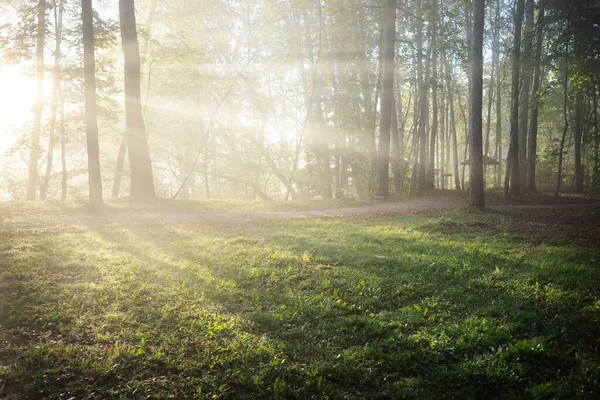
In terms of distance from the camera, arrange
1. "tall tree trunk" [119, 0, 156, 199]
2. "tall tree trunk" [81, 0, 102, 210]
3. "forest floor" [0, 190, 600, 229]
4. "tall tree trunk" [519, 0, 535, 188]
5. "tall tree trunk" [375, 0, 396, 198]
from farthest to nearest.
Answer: "tall tree trunk" [375, 0, 396, 198] < "tall tree trunk" [519, 0, 535, 188] < "tall tree trunk" [119, 0, 156, 199] < "tall tree trunk" [81, 0, 102, 210] < "forest floor" [0, 190, 600, 229]

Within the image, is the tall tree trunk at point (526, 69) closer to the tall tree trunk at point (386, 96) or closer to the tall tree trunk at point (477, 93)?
the tall tree trunk at point (477, 93)

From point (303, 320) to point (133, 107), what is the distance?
47.8 ft

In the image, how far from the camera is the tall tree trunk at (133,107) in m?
16.1

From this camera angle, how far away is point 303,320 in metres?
5.11

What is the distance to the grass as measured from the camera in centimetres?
383

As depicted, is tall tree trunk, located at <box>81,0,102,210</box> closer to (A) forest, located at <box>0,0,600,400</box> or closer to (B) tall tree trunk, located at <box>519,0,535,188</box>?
(A) forest, located at <box>0,0,600,400</box>

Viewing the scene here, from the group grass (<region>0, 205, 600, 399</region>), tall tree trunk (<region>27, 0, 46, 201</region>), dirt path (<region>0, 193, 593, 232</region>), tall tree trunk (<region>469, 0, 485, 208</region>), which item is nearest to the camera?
grass (<region>0, 205, 600, 399</region>)

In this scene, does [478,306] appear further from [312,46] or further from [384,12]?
[312,46]

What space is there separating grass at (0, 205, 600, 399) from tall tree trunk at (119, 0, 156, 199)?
8538 mm

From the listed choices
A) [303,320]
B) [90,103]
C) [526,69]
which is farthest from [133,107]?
[526,69]

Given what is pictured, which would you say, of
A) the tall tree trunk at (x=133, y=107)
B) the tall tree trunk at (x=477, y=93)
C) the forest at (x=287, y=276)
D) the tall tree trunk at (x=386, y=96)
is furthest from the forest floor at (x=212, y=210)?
the tall tree trunk at (x=477, y=93)

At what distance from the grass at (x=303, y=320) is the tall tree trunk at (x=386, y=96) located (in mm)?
10852

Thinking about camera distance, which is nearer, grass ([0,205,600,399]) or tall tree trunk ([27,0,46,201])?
grass ([0,205,600,399])

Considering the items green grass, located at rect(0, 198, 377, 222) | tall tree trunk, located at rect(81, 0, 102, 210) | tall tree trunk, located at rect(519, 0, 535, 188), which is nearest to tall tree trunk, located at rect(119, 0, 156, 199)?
green grass, located at rect(0, 198, 377, 222)
